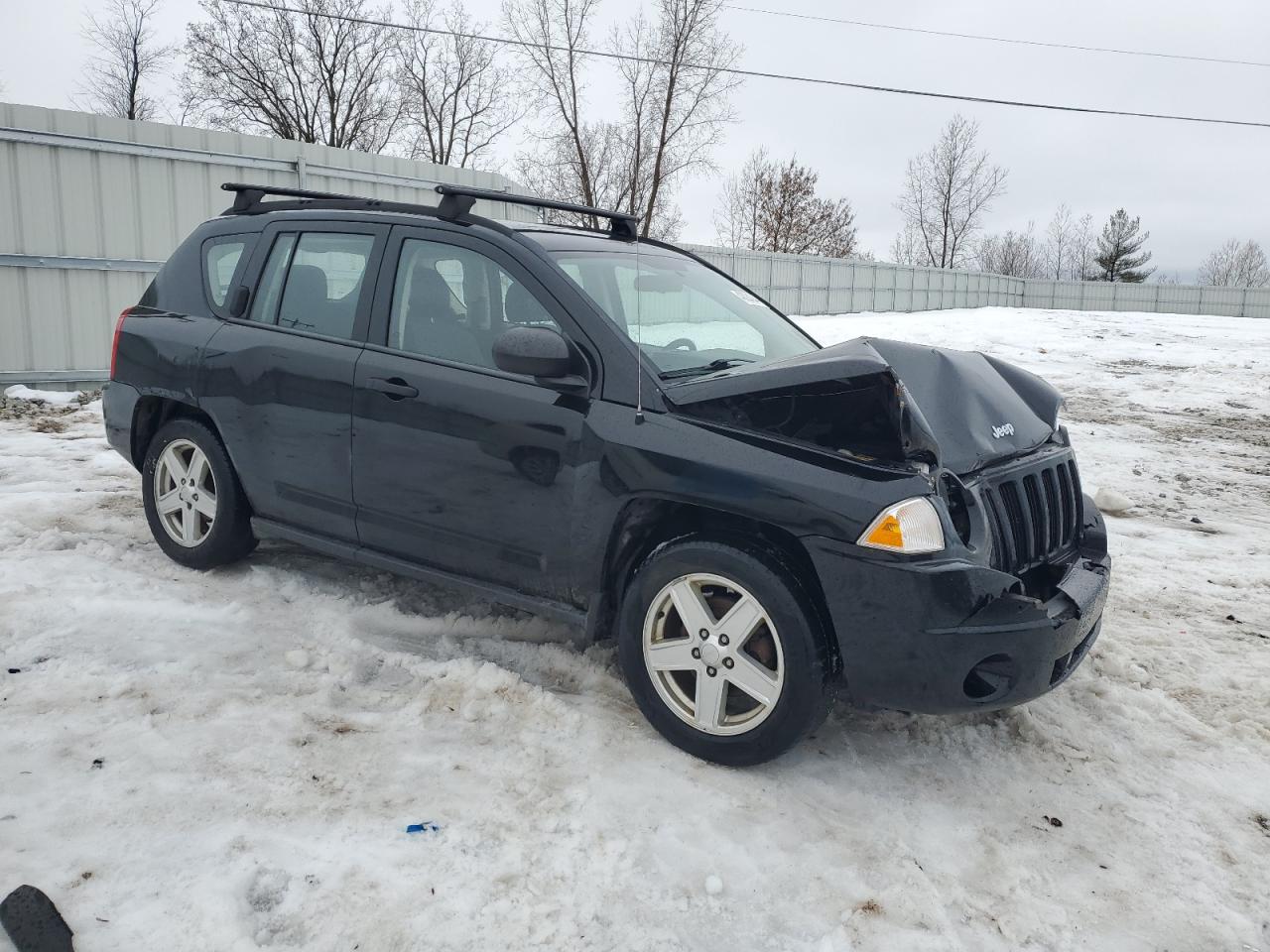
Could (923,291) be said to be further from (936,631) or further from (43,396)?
(936,631)

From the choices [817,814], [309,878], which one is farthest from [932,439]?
[309,878]

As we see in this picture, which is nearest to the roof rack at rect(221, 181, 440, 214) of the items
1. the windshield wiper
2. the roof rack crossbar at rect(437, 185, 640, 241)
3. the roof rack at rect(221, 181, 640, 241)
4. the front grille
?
the roof rack at rect(221, 181, 640, 241)

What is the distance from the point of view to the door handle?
3.81 m

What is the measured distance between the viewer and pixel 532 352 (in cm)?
332

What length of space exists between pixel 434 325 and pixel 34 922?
241cm

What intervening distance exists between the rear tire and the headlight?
3.14 metres

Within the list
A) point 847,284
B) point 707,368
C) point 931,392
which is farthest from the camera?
point 847,284

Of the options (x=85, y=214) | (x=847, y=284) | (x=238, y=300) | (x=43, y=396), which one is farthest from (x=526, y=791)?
(x=847, y=284)

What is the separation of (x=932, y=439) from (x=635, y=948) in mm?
1702

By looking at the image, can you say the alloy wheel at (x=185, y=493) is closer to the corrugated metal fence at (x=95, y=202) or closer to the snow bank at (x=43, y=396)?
the snow bank at (x=43, y=396)

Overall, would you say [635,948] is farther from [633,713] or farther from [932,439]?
[932,439]

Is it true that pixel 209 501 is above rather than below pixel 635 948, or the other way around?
above

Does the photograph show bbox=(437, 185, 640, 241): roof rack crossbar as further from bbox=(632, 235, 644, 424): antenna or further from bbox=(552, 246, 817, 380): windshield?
bbox=(632, 235, 644, 424): antenna

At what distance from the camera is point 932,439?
9.80 feet
